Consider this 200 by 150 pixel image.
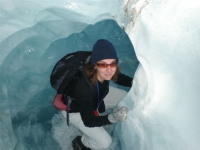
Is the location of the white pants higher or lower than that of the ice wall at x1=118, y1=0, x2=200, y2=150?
lower

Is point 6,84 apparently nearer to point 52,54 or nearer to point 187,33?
point 52,54

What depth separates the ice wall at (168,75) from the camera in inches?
79.0

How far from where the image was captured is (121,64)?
139 inches

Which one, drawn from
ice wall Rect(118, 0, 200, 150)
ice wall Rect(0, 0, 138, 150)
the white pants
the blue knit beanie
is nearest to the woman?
the blue knit beanie

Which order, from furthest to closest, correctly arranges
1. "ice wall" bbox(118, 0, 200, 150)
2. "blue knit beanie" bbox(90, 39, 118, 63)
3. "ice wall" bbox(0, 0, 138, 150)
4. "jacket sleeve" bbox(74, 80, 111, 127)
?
"ice wall" bbox(0, 0, 138, 150)
"jacket sleeve" bbox(74, 80, 111, 127)
"blue knit beanie" bbox(90, 39, 118, 63)
"ice wall" bbox(118, 0, 200, 150)

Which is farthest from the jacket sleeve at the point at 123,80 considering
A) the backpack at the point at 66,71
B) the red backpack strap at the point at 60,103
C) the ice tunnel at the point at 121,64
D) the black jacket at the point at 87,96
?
the red backpack strap at the point at 60,103

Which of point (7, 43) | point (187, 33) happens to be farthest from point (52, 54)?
point (187, 33)

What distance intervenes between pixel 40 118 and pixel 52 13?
134 centimetres

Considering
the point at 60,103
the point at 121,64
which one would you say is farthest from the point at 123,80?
the point at 121,64

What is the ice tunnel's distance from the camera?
2.08 metres

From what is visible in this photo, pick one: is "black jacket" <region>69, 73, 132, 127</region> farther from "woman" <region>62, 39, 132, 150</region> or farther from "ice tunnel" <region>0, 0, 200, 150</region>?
"ice tunnel" <region>0, 0, 200, 150</region>

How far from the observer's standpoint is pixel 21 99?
328cm

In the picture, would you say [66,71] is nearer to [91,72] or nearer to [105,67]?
[91,72]

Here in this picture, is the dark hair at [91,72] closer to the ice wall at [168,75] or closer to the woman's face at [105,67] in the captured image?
the woman's face at [105,67]
